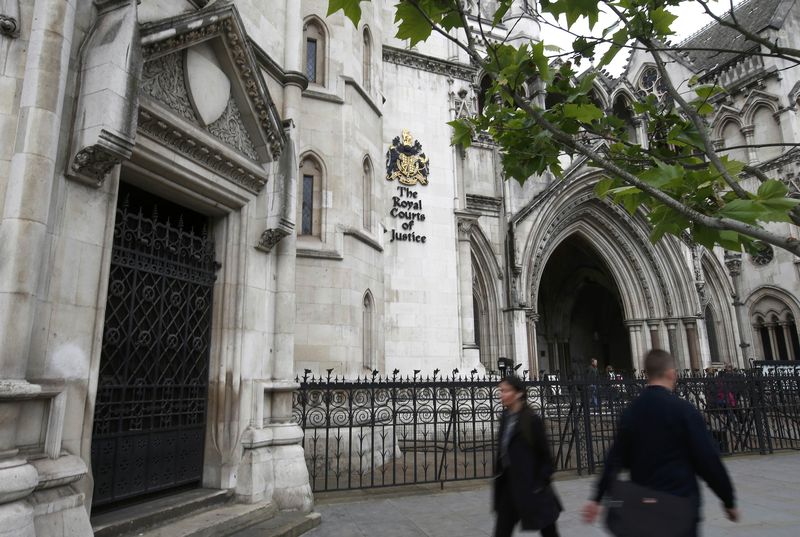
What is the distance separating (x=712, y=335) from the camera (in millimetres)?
27422

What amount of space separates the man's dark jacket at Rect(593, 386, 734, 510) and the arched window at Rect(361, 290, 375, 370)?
829 cm

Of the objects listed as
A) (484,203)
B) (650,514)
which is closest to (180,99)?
(650,514)

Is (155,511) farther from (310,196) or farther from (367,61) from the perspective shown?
(367,61)

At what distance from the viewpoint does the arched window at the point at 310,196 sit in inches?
397

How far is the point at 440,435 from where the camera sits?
12.6m

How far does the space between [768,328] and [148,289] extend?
31.3 metres

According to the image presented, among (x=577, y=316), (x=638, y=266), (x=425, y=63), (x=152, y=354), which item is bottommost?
(x=152, y=354)

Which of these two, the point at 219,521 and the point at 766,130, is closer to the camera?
the point at 219,521

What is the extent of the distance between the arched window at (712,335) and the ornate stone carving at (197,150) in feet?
90.6

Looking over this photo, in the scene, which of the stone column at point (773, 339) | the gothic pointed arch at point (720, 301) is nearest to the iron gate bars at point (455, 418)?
the gothic pointed arch at point (720, 301)

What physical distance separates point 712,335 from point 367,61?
2430cm

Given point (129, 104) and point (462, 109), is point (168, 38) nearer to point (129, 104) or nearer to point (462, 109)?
point (129, 104)

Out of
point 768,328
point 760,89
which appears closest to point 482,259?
point 768,328

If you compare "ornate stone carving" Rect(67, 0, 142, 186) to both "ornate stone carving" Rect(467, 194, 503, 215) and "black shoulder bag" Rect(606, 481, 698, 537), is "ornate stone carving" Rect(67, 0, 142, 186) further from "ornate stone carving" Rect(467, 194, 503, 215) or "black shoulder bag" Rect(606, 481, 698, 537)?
"ornate stone carving" Rect(467, 194, 503, 215)
